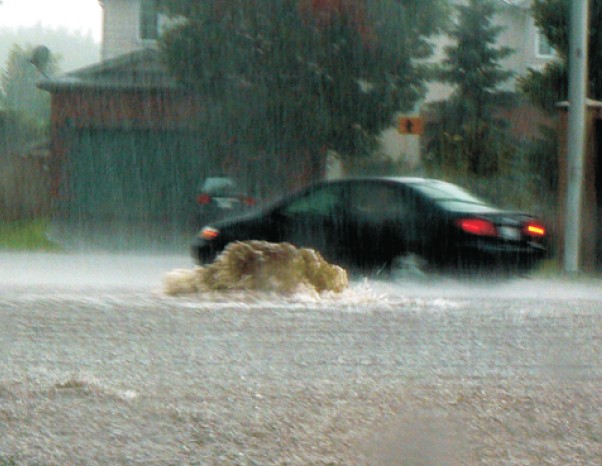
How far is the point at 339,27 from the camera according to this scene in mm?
24469

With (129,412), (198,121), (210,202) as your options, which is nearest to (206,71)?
(198,121)

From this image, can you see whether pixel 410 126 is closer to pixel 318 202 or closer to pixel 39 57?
pixel 318 202

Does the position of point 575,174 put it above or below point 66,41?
below

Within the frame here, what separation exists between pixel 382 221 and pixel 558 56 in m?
12.3

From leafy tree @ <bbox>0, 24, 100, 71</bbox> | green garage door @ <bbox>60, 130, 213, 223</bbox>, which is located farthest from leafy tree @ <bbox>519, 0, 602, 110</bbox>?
leafy tree @ <bbox>0, 24, 100, 71</bbox>

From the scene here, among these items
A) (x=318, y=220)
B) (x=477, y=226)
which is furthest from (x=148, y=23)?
(x=477, y=226)

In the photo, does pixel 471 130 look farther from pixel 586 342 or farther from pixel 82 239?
pixel 586 342

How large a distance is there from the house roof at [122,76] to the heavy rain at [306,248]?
7 centimetres

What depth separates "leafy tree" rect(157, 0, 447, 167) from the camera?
2455 centimetres

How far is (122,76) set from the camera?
29.2 meters

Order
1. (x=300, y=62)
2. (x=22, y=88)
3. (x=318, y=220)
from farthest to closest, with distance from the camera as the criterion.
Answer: (x=22, y=88), (x=300, y=62), (x=318, y=220)

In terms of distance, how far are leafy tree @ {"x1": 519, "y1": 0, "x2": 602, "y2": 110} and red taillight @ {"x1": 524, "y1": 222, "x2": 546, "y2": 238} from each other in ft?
35.2

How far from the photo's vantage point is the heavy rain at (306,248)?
18.4 ft

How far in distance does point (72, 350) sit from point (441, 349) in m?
2.41
